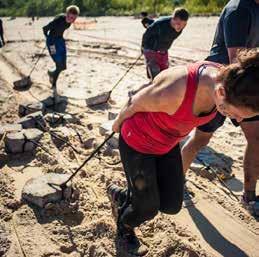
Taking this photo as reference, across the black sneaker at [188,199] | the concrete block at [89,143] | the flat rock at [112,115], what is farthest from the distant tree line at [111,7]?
the black sneaker at [188,199]

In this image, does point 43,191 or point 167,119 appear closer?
point 167,119

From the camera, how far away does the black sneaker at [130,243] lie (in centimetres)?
346

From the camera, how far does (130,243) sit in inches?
138

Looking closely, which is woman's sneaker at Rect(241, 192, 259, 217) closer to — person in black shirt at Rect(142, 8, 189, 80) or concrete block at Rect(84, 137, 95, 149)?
concrete block at Rect(84, 137, 95, 149)

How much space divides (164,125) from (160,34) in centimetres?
426

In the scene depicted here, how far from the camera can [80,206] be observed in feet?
13.5

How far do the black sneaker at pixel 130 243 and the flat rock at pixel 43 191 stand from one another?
30.1 inches

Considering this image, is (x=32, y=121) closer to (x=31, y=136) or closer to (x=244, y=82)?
(x=31, y=136)

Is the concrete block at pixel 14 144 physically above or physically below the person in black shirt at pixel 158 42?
below

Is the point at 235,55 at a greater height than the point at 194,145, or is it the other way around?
the point at 235,55

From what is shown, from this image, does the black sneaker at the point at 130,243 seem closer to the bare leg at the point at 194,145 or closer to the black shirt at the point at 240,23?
the bare leg at the point at 194,145

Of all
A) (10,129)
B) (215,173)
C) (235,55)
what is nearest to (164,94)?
(235,55)

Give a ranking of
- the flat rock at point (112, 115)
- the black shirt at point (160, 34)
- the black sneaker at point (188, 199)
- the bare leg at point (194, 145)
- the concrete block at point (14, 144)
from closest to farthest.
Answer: the bare leg at point (194, 145) → the black sneaker at point (188, 199) → the concrete block at point (14, 144) → the flat rock at point (112, 115) → the black shirt at point (160, 34)

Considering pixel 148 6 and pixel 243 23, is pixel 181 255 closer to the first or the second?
pixel 243 23
